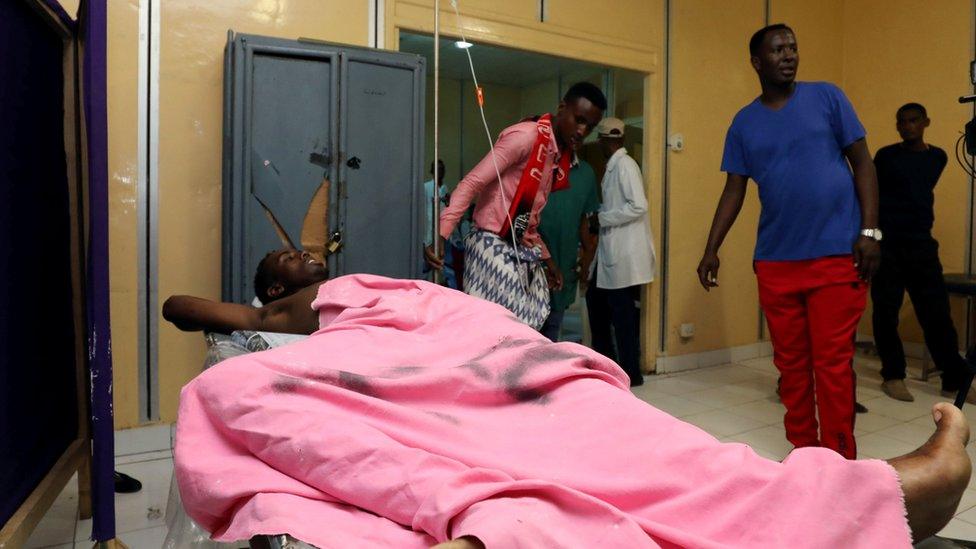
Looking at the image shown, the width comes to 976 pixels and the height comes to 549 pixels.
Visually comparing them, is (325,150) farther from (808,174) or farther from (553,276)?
(808,174)

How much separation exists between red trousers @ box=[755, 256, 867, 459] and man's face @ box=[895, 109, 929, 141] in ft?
6.20

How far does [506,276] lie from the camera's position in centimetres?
248

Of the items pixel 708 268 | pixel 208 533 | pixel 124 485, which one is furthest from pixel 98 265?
pixel 708 268

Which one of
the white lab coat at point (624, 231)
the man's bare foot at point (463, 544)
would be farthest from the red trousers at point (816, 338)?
the man's bare foot at point (463, 544)

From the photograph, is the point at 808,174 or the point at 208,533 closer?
the point at 208,533

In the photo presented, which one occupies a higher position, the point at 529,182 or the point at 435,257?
the point at 529,182

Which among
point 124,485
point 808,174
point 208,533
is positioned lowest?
point 124,485

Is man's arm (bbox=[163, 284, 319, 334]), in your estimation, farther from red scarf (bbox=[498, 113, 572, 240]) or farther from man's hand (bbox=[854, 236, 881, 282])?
man's hand (bbox=[854, 236, 881, 282])

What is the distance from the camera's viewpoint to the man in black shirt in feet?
11.5

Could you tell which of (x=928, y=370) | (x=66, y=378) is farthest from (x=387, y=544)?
(x=928, y=370)

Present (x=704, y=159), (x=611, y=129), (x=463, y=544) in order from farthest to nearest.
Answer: (x=704, y=159) → (x=611, y=129) → (x=463, y=544)

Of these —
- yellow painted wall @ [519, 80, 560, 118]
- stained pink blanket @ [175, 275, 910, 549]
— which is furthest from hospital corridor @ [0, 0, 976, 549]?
yellow painted wall @ [519, 80, 560, 118]

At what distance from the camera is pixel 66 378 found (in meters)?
1.94

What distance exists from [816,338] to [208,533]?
6.45 ft
